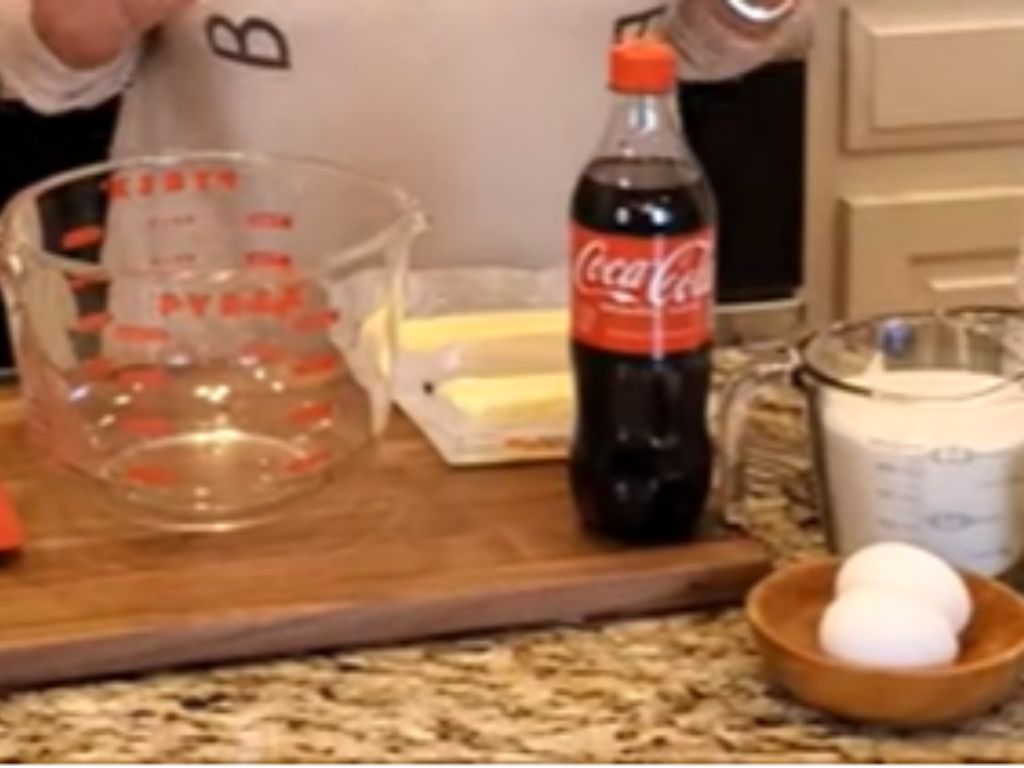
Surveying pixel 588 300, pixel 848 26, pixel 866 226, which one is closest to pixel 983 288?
pixel 866 226

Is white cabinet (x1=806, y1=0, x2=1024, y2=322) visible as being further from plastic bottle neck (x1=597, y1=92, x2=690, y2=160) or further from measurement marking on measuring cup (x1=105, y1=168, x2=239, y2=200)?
plastic bottle neck (x1=597, y1=92, x2=690, y2=160)

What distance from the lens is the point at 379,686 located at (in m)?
1.03

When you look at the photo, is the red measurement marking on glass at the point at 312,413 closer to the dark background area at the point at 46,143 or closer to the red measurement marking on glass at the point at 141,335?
the red measurement marking on glass at the point at 141,335

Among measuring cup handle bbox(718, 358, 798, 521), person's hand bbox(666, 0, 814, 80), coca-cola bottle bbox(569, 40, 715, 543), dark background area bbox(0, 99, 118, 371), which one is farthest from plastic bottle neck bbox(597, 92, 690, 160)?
dark background area bbox(0, 99, 118, 371)

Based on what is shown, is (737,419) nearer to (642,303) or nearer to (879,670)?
(642,303)

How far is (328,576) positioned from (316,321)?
149 mm

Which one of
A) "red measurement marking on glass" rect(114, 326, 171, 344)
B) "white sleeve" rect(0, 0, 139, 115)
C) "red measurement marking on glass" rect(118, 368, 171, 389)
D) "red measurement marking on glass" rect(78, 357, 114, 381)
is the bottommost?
"red measurement marking on glass" rect(118, 368, 171, 389)

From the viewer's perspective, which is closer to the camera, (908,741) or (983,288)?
(908,741)

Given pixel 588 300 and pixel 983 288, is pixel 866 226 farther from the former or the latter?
pixel 588 300

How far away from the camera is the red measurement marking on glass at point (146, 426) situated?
1.26 meters

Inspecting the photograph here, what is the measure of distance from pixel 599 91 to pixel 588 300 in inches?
23.8

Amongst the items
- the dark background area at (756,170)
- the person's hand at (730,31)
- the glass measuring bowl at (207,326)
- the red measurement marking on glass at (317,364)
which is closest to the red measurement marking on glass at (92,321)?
the glass measuring bowl at (207,326)

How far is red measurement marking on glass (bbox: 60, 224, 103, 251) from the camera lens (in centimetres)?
131

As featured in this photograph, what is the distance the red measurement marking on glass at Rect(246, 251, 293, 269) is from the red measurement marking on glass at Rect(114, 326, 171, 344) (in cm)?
14
